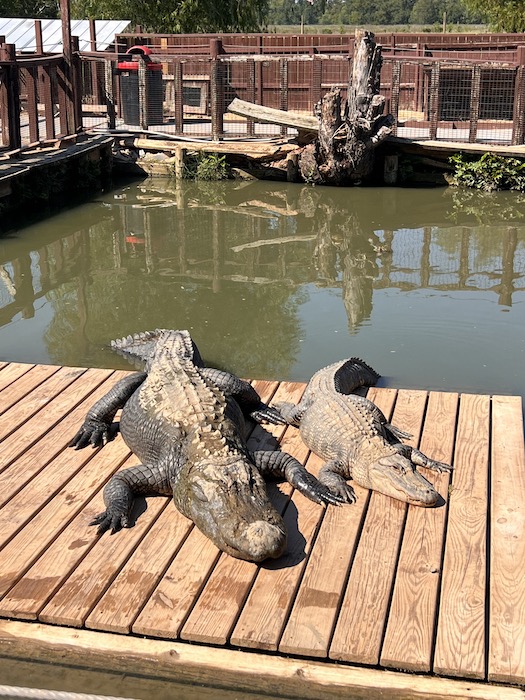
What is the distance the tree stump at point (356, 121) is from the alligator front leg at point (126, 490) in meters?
9.09

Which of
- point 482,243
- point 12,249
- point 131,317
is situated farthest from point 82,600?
point 482,243

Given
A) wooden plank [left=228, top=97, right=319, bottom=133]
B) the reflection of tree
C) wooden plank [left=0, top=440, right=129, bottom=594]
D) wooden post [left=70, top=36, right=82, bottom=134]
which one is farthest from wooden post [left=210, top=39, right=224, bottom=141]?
wooden plank [left=0, top=440, right=129, bottom=594]

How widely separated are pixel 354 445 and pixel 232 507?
2.98 ft

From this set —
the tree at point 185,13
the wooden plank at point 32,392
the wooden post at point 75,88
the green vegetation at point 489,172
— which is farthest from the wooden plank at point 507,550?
the tree at point 185,13

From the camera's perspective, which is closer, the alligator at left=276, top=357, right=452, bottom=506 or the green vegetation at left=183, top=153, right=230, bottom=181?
the alligator at left=276, top=357, right=452, bottom=506

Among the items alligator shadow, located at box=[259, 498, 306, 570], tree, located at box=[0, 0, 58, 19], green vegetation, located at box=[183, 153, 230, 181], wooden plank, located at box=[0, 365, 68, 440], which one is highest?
tree, located at box=[0, 0, 58, 19]

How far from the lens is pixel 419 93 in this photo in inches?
679

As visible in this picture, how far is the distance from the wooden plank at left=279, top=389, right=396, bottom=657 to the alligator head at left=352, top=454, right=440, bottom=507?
0.09m

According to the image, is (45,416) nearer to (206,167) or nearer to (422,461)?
(422,461)

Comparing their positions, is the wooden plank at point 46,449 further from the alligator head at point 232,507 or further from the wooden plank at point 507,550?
the wooden plank at point 507,550

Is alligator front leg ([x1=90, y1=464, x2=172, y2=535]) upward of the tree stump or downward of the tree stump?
downward

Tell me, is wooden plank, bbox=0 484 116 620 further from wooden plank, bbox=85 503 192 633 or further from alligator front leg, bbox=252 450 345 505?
alligator front leg, bbox=252 450 345 505

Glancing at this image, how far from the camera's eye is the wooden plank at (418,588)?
3.02m

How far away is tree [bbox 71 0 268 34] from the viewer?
2075 centimetres
